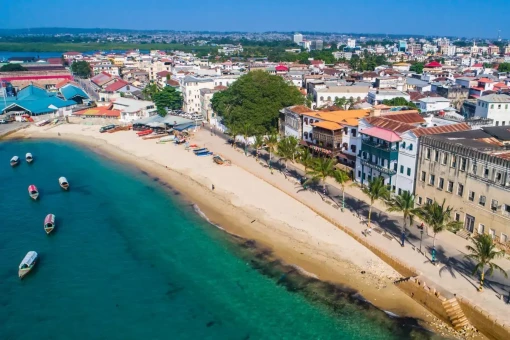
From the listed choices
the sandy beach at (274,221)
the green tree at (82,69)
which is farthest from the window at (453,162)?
the green tree at (82,69)

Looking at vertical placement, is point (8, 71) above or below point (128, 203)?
above

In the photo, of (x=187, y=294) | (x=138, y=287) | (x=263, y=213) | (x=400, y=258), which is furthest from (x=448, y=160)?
(x=138, y=287)

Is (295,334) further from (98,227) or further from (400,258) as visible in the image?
(98,227)

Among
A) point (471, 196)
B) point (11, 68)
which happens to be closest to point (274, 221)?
point (471, 196)

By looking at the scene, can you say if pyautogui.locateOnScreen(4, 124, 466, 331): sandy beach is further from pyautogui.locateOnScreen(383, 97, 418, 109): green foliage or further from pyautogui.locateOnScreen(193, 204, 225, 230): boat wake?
pyautogui.locateOnScreen(383, 97, 418, 109): green foliage

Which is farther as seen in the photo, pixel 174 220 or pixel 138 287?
pixel 174 220

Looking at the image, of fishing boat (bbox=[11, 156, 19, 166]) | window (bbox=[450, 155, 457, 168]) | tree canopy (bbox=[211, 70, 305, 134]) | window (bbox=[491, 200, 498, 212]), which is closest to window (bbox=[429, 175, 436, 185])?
window (bbox=[450, 155, 457, 168])
